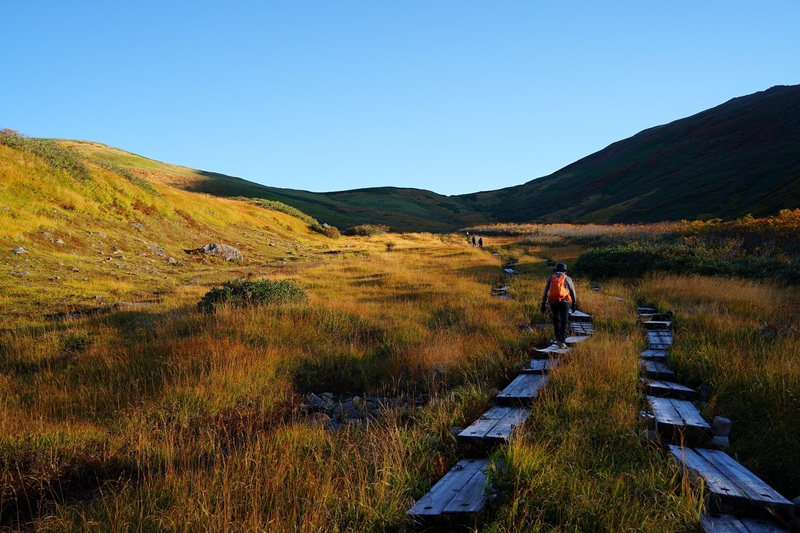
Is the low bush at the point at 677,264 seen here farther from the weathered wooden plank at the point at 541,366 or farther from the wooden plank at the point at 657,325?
the weathered wooden plank at the point at 541,366

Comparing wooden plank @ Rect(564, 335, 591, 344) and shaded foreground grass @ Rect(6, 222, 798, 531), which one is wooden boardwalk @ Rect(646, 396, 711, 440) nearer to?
shaded foreground grass @ Rect(6, 222, 798, 531)

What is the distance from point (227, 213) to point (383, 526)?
39631 millimetres

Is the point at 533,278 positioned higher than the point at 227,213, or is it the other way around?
the point at 227,213

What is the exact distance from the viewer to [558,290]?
886 centimetres

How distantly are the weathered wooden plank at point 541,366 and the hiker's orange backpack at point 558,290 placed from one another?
66.1 inches

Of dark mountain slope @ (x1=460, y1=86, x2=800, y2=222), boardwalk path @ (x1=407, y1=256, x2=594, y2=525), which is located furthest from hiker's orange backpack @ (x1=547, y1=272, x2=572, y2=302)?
dark mountain slope @ (x1=460, y1=86, x2=800, y2=222)

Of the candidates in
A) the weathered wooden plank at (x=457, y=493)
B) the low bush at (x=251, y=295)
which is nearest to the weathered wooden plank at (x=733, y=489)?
the weathered wooden plank at (x=457, y=493)

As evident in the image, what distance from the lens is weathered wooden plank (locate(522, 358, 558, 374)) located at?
22.6ft

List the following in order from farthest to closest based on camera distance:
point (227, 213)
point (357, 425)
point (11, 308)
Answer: point (227, 213) → point (11, 308) → point (357, 425)

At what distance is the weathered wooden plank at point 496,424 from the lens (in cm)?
454

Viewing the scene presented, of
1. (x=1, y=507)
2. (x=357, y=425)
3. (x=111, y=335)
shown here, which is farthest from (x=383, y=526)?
(x=111, y=335)

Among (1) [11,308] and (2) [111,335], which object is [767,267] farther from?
(1) [11,308]

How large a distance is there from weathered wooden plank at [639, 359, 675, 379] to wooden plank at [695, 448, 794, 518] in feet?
8.35

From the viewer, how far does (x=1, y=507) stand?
367 centimetres
